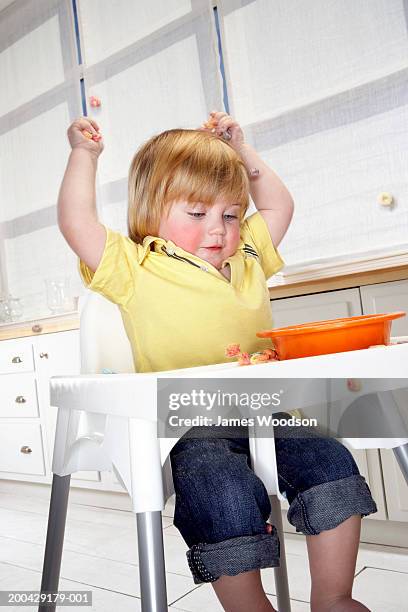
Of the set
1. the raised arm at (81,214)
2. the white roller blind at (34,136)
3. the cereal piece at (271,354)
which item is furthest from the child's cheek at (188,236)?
the white roller blind at (34,136)

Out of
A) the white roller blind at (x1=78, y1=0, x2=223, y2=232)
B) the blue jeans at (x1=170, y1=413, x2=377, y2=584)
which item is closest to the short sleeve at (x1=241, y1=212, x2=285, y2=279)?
the blue jeans at (x1=170, y1=413, x2=377, y2=584)

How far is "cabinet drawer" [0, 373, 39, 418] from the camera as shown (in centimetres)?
268

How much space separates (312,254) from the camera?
7.40ft

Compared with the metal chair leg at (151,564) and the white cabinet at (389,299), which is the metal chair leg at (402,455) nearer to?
the metal chair leg at (151,564)

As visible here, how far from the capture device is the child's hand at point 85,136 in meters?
1.05

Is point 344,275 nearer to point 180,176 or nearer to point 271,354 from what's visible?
point 180,176

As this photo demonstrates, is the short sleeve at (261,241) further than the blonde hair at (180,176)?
Yes

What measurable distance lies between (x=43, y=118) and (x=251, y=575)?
3.06 meters

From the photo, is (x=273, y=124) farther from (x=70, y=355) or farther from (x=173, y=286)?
(x=173, y=286)

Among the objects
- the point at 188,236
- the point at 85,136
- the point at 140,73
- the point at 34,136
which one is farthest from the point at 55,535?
the point at 34,136

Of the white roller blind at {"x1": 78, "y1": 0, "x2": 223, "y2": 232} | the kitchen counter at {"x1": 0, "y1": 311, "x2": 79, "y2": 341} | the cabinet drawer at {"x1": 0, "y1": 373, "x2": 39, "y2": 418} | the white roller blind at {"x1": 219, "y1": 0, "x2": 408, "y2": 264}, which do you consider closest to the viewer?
the white roller blind at {"x1": 219, "y1": 0, "x2": 408, "y2": 264}

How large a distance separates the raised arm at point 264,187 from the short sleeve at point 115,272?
1.07ft

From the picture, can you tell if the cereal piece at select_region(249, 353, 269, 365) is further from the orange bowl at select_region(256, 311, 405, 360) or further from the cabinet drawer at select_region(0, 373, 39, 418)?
the cabinet drawer at select_region(0, 373, 39, 418)

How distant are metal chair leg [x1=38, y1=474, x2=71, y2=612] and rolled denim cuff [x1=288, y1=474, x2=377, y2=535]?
0.34 m
